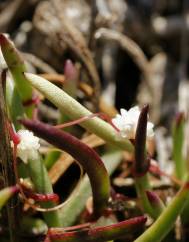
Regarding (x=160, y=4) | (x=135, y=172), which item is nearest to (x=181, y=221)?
(x=135, y=172)

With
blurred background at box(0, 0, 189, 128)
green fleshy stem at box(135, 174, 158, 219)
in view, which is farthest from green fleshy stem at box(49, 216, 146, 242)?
blurred background at box(0, 0, 189, 128)

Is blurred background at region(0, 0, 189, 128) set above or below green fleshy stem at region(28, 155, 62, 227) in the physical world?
above

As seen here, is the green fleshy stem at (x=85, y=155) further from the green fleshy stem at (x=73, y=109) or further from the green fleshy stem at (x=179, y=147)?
the green fleshy stem at (x=179, y=147)

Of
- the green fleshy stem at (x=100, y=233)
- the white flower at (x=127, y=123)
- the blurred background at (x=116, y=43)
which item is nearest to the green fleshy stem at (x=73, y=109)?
the white flower at (x=127, y=123)

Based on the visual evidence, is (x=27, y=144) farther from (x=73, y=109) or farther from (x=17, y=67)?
(x=17, y=67)

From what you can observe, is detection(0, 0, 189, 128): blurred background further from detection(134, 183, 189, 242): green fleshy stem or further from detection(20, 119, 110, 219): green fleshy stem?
detection(134, 183, 189, 242): green fleshy stem

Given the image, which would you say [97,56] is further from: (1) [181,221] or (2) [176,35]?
(1) [181,221]
